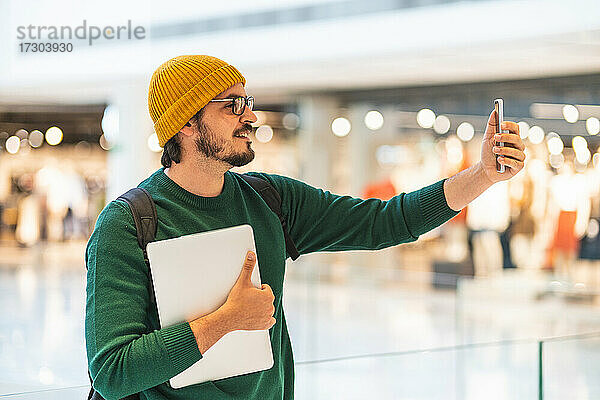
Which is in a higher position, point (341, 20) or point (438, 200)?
point (341, 20)

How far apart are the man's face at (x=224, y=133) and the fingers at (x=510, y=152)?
48cm

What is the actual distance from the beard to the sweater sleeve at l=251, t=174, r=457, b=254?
0.63ft

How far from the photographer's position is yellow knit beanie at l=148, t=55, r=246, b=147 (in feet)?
5.12

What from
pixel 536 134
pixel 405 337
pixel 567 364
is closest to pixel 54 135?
pixel 405 337

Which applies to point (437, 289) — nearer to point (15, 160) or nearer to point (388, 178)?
point (388, 178)

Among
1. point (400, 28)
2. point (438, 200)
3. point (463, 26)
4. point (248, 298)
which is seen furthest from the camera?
point (400, 28)

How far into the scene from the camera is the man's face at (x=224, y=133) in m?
1.59

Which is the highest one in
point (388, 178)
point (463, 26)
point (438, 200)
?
A: point (463, 26)

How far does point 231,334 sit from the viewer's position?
1574 mm

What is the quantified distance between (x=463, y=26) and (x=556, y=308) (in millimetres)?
2769

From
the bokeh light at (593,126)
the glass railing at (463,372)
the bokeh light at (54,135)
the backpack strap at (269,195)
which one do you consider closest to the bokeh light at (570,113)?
the bokeh light at (593,126)

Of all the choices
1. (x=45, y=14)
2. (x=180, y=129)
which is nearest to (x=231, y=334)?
(x=180, y=129)

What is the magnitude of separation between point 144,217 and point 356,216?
50 centimetres

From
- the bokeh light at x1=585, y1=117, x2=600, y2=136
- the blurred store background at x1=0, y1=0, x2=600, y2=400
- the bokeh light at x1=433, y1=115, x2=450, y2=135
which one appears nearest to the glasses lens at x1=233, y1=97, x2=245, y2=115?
the blurred store background at x1=0, y1=0, x2=600, y2=400
